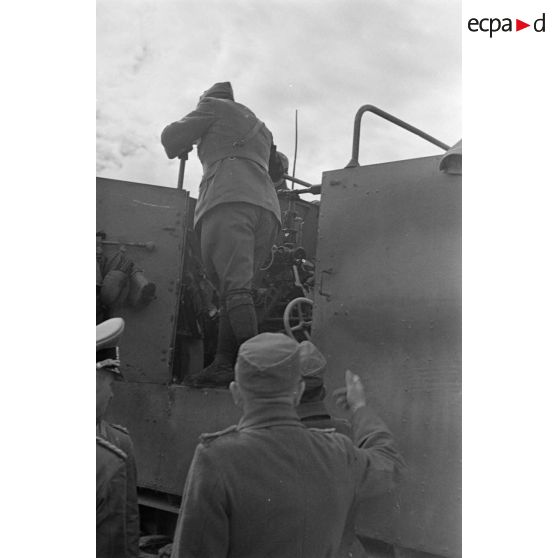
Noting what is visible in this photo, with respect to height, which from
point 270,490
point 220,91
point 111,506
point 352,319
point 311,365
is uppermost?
point 220,91

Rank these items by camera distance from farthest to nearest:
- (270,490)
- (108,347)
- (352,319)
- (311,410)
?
(352,319) < (108,347) < (311,410) < (270,490)

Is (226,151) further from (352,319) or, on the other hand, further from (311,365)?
(311,365)

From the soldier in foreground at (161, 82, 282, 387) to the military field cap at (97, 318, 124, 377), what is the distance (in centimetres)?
46

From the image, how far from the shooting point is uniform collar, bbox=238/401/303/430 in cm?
190

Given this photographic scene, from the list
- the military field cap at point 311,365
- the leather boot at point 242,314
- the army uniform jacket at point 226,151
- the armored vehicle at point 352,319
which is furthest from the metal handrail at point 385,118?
the military field cap at point 311,365

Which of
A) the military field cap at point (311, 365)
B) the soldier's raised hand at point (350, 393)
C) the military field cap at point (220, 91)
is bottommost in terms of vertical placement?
the soldier's raised hand at point (350, 393)

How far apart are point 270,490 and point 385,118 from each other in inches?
58.7

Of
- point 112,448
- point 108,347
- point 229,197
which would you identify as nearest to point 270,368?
point 112,448

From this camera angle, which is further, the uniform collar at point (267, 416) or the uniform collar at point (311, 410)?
the uniform collar at point (311, 410)

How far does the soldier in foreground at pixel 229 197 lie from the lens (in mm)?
2809

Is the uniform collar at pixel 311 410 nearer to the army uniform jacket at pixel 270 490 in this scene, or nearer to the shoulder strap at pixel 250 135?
the army uniform jacket at pixel 270 490

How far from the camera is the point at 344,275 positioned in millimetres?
2680

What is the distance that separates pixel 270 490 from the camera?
188 centimetres
